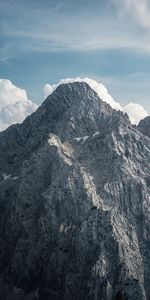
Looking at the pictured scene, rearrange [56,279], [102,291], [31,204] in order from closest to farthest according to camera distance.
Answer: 1. [102,291]
2. [56,279]
3. [31,204]

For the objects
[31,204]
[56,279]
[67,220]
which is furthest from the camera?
[31,204]

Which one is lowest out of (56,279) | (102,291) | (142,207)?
(102,291)

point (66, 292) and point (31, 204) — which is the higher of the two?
point (31, 204)

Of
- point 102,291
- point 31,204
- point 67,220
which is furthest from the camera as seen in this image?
point 31,204

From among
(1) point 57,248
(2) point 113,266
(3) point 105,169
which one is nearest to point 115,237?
(2) point 113,266

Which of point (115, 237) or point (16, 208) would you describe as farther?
point (16, 208)

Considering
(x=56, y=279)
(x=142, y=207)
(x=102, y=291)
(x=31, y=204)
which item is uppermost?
(x=31, y=204)

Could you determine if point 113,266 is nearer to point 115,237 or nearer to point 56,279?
point 115,237

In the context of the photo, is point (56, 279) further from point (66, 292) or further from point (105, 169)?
point (105, 169)

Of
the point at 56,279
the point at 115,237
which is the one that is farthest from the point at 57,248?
the point at 115,237
